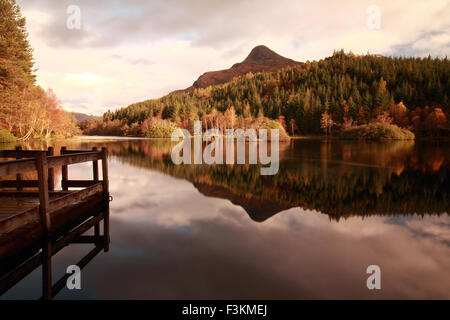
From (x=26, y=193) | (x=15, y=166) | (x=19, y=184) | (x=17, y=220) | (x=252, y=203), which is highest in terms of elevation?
(x=15, y=166)

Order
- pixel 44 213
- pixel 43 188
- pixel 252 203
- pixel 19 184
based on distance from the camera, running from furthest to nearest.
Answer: pixel 252 203 < pixel 19 184 < pixel 44 213 < pixel 43 188

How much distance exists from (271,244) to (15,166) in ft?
23.3

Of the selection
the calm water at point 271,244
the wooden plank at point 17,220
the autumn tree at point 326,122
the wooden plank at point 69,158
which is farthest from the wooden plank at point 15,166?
the autumn tree at point 326,122

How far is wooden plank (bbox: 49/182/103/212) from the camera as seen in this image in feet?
26.2

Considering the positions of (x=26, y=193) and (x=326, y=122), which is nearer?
(x=26, y=193)

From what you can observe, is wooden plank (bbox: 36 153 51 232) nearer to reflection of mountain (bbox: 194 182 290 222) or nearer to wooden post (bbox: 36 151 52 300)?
wooden post (bbox: 36 151 52 300)

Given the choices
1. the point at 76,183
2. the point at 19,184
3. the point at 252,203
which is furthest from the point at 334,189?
the point at 19,184

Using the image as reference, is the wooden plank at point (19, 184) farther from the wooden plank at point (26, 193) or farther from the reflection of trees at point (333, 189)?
the reflection of trees at point (333, 189)

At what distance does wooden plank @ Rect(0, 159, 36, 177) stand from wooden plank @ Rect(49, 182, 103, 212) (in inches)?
57.1

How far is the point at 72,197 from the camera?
8.97 metres

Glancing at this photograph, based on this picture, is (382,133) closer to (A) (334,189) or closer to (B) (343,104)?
(B) (343,104)

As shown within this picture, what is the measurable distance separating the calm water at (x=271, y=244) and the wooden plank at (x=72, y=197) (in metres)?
1.29

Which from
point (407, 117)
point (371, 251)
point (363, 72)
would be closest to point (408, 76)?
point (363, 72)

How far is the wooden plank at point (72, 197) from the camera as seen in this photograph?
26.2 ft
